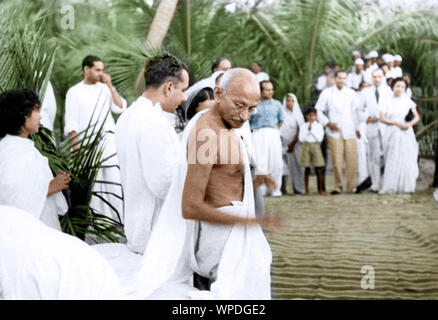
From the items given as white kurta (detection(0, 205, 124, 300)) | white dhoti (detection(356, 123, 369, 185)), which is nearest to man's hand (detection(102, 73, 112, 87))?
white kurta (detection(0, 205, 124, 300))

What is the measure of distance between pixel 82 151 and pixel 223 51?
0.94 metres

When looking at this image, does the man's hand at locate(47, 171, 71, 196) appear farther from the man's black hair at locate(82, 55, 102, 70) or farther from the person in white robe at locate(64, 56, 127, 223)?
the man's black hair at locate(82, 55, 102, 70)

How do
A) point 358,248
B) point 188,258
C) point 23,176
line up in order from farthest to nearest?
point 358,248, point 23,176, point 188,258

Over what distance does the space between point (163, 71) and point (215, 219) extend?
87cm

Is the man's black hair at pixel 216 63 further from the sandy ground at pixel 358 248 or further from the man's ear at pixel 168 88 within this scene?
the sandy ground at pixel 358 248

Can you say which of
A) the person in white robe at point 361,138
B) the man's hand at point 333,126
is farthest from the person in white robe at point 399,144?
the man's hand at point 333,126

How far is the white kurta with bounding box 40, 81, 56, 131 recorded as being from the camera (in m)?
3.93

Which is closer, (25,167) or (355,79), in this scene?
(25,167)

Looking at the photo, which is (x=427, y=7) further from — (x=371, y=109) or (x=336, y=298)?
(x=336, y=298)

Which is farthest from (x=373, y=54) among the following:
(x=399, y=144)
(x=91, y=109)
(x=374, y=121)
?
(x=91, y=109)

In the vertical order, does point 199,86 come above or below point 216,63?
below

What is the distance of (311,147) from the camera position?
4.00 metres

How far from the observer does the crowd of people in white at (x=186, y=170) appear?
310 cm

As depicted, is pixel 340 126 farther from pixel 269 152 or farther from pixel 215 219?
pixel 215 219
